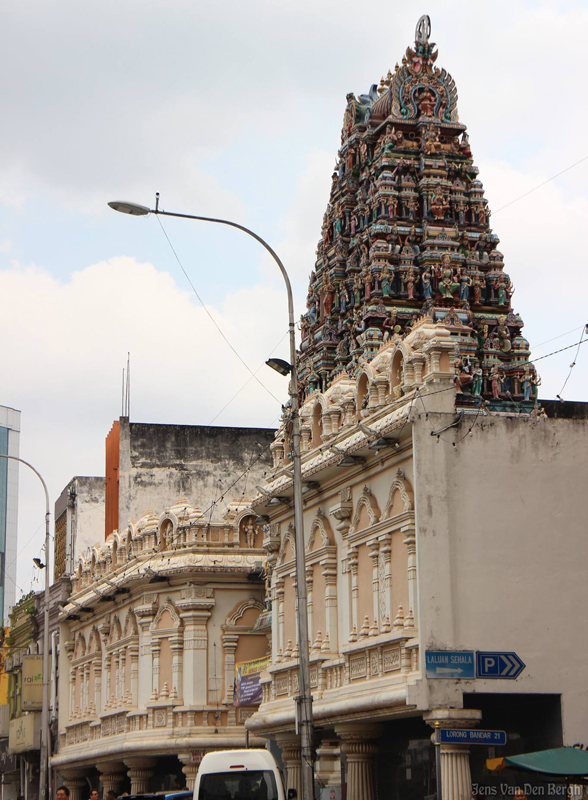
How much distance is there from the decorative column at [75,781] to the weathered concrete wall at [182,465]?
10.1 meters

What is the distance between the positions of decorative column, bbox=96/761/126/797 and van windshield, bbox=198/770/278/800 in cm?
2363

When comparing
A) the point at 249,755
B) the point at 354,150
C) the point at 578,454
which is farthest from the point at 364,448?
the point at 354,150

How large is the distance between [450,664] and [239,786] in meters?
4.64

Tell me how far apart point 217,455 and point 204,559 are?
16953 mm

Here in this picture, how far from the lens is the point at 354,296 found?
38.0m

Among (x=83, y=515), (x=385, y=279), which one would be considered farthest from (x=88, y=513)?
(x=385, y=279)

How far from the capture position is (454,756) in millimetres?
25438

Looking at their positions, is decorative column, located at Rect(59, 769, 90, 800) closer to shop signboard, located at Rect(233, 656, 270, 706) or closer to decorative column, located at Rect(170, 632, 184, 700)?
decorative column, located at Rect(170, 632, 184, 700)

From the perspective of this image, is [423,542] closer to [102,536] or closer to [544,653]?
[544,653]

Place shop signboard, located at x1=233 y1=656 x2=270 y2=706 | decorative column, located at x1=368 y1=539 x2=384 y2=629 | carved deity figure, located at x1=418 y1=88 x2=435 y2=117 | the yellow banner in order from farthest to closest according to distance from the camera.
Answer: carved deity figure, located at x1=418 y1=88 x2=435 y2=117, shop signboard, located at x1=233 y1=656 x2=270 y2=706, the yellow banner, decorative column, located at x1=368 y1=539 x2=384 y2=629

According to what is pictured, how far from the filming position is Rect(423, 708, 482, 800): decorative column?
2522 cm

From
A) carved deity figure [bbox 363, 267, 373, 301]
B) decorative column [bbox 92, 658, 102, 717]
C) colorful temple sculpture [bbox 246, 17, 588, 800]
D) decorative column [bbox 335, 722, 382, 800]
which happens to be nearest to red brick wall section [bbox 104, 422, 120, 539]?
decorative column [bbox 92, 658, 102, 717]

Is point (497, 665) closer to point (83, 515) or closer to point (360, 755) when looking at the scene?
point (360, 755)

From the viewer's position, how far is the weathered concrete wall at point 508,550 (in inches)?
1029
